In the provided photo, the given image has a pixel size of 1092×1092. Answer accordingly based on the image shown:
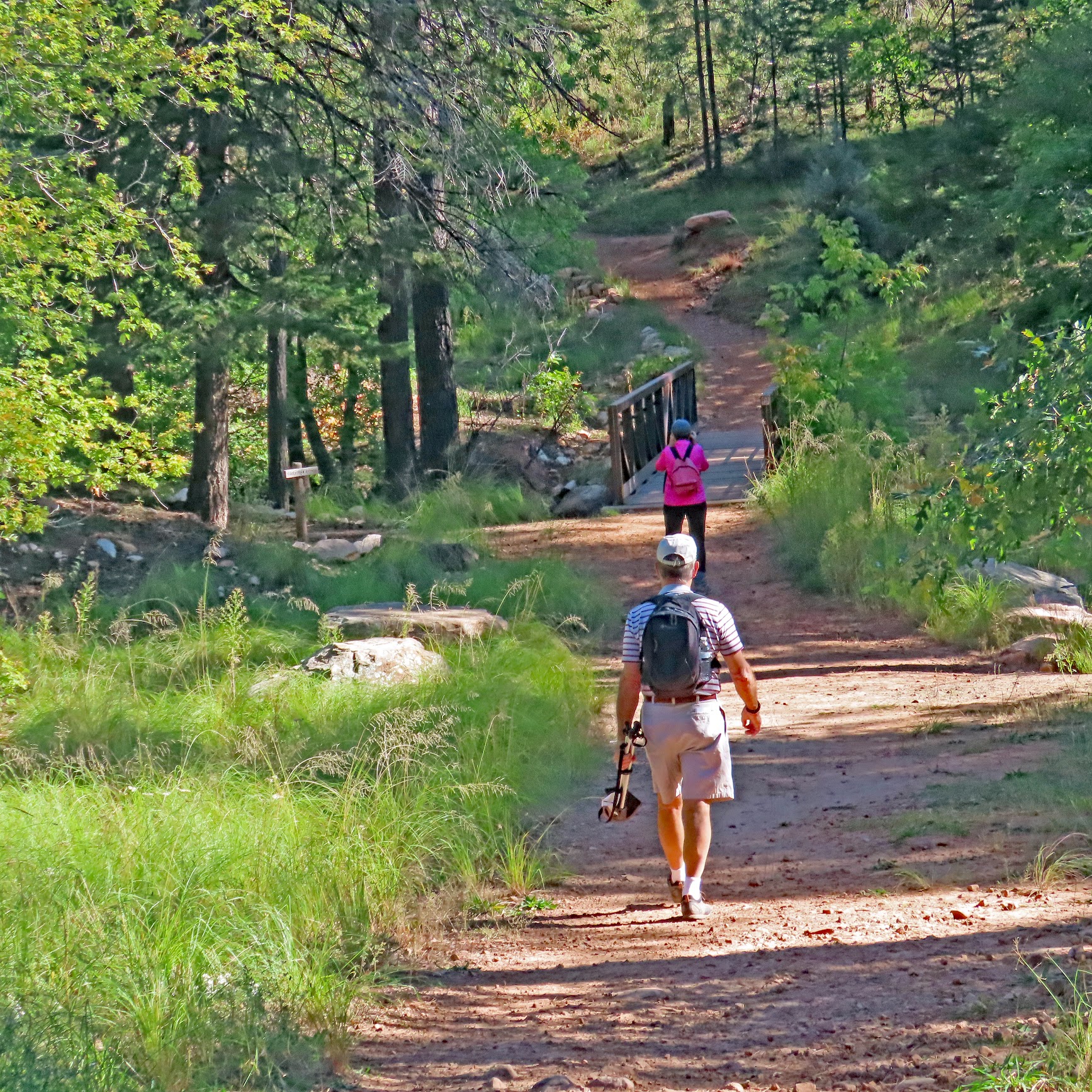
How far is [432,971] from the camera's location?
518 cm

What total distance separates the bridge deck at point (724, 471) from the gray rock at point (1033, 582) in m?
5.15

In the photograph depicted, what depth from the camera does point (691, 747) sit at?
5.35 metres

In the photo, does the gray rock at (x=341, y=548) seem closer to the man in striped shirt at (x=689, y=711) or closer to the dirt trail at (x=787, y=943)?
the dirt trail at (x=787, y=943)

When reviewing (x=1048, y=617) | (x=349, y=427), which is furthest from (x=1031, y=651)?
(x=349, y=427)

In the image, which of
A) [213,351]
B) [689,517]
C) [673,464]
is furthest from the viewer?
[213,351]

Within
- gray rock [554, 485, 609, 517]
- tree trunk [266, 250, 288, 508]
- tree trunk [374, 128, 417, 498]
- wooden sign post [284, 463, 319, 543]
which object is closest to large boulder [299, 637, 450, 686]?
wooden sign post [284, 463, 319, 543]

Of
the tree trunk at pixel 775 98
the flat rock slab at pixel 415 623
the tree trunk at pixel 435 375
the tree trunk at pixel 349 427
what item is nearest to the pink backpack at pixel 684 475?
the flat rock slab at pixel 415 623

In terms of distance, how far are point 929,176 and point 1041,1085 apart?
30.6m

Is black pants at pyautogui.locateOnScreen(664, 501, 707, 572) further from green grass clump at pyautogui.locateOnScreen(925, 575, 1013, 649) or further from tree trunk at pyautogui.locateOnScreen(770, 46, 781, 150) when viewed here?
tree trunk at pyautogui.locateOnScreen(770, 46, 781, 150)

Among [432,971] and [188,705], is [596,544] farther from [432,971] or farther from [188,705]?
[432,971]

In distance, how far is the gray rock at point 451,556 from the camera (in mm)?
12688

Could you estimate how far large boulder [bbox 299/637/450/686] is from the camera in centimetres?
841

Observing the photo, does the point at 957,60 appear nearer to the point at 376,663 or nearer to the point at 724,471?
the point at 724,471

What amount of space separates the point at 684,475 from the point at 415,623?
292 cm
